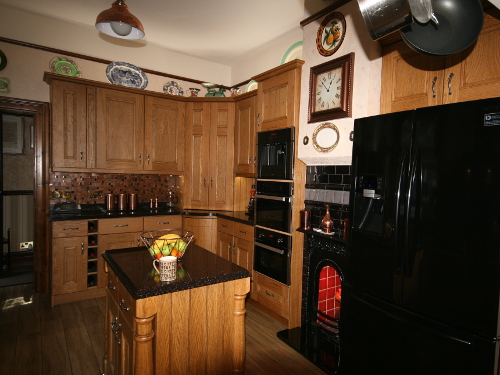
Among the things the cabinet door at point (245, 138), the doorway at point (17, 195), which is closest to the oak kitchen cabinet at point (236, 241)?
the cabinet door at point (245, 138)

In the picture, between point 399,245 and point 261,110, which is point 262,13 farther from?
point 399,245

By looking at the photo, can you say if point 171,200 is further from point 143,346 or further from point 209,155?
point 143,346

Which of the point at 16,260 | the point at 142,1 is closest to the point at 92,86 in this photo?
the point at 142,1

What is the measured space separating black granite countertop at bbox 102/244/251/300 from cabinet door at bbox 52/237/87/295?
170 centimetres

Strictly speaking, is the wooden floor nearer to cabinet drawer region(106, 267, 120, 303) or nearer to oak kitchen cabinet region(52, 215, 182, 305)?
oak kitchen cabinet region(52, 215, 182, 305)

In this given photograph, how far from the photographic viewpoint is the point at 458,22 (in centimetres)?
138

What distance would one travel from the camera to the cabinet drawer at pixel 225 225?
363cm

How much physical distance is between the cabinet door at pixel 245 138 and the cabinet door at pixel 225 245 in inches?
32.2

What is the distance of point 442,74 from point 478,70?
19 centimetres

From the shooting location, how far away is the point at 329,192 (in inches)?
104

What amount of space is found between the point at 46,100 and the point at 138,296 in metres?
3.30

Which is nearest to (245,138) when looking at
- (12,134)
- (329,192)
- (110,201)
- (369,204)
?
(329,192)

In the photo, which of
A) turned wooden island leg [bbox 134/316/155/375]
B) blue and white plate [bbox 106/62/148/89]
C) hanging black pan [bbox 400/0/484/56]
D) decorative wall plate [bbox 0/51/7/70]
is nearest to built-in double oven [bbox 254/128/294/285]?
hanging black pan [bbox 400/0/484/56]

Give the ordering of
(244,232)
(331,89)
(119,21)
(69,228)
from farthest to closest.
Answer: (244,232)
(69,228)
(331,89)
(119,21)
